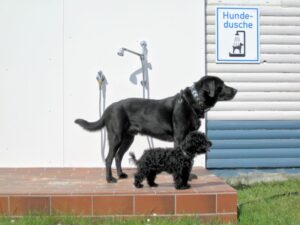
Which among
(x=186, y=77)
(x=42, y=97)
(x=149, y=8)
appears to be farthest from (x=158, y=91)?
(x=42, y=97)

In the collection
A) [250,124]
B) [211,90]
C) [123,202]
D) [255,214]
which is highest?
[211,90]

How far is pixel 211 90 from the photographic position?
202 inches

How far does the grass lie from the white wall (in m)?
1.64

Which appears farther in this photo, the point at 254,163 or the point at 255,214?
the point at 254,163

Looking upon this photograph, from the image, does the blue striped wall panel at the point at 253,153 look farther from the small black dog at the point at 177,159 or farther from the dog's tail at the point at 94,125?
the small black dog at the point at 177,159

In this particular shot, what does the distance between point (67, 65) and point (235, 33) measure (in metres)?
2.53

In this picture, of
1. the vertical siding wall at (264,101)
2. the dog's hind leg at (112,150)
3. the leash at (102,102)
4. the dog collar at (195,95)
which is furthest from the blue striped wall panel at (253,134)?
the dog's hind leg at (112,150)

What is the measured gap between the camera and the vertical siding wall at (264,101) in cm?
693

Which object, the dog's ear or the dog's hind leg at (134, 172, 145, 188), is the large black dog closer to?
the dog's ear

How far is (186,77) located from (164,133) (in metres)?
1.66

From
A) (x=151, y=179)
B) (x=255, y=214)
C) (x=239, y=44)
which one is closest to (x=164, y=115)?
(x=151, y=179)

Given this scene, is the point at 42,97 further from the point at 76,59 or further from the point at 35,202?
the point at 35,202

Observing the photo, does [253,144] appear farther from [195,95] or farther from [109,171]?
[109,171]

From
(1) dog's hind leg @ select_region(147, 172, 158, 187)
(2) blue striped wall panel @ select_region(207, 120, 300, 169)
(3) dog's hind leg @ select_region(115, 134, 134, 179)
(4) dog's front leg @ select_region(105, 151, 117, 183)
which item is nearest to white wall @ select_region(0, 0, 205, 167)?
(2) blue striped wall panel @ select_region(207, 120, 300, 169)
